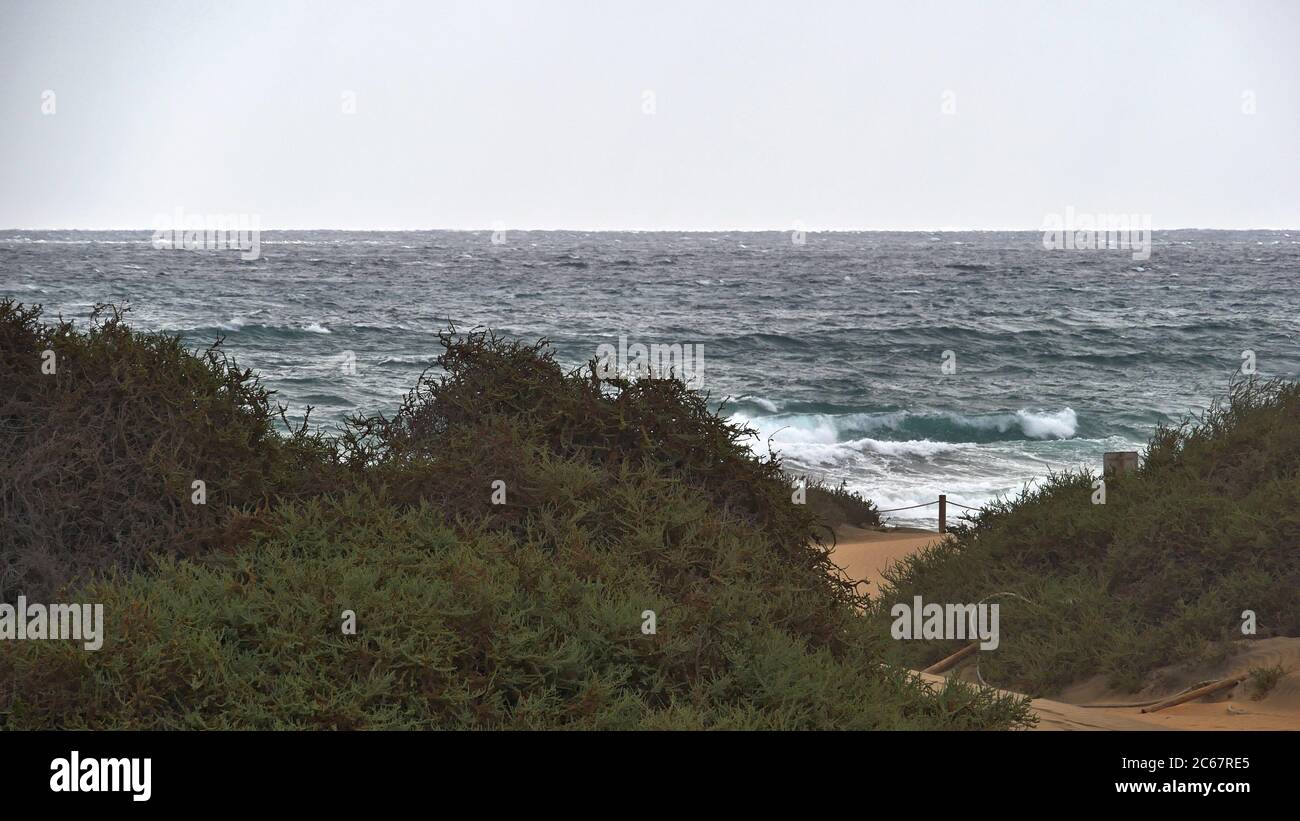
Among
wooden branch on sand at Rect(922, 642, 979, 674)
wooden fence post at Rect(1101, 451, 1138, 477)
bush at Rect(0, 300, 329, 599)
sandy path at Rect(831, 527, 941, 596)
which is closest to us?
bush at Rect(0, 300, 329, 599)

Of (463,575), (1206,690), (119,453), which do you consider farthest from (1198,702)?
(119,453)

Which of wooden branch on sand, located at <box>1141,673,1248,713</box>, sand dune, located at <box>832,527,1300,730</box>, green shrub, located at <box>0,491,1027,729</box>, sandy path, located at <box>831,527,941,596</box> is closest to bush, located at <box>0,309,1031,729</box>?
green shrub, located at <box>0,491,1027,729</box>

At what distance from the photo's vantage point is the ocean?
1128 inches

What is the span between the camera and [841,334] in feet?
167

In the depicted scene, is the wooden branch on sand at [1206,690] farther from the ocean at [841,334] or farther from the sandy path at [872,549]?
the sandy path at [872,549]

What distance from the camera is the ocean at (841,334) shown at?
94.0 feet

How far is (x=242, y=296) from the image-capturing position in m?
64.4

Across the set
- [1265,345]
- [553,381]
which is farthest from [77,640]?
[1265,345]

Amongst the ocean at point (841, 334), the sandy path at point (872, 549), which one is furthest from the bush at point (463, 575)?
the sandy path at point (872, 549)

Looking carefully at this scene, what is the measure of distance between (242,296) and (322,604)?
64.4 meters

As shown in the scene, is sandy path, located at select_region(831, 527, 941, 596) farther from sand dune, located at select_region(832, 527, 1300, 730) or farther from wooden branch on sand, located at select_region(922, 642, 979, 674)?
sand dune, located at select_region(832, 527, 1300, 730)

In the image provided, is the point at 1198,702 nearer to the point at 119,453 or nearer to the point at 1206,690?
the point at 1206,690

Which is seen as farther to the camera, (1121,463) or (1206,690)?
(1121,463)

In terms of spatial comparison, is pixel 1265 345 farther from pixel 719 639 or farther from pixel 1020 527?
pixel 719 639
